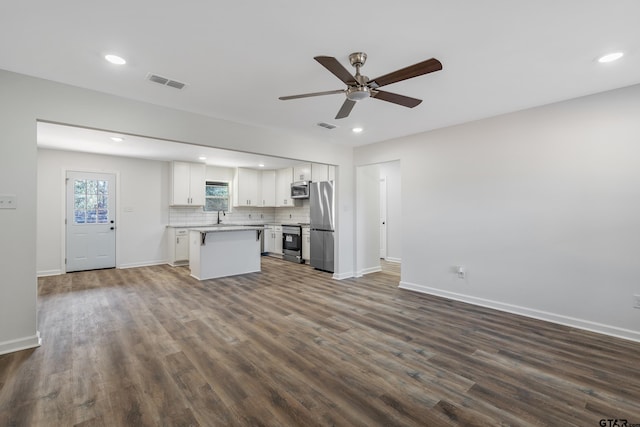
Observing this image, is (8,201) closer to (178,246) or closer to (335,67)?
(335,67)

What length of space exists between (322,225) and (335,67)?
4.28 meters

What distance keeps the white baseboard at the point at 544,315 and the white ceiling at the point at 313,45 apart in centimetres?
249

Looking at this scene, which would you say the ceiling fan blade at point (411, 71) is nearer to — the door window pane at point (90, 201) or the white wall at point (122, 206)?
the white wall at point (122, 206)

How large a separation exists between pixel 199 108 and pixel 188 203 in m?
4.21

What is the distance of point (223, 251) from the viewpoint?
18.3 feet

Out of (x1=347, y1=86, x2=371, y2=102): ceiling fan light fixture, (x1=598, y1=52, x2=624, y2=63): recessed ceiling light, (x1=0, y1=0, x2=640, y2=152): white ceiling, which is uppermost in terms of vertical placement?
(x1=0, y1=0, x2=640, y2=152): white ceiling

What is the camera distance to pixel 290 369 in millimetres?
2318

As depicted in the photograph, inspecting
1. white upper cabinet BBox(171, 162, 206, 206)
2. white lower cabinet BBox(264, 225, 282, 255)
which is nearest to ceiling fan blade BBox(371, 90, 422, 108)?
white lower cabinet BBox(264, 225, 282, 255)

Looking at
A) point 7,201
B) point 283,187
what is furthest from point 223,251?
point 7,201

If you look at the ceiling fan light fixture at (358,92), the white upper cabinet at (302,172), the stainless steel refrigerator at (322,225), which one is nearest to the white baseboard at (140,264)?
the stainless steel refrigerator at (322,225)

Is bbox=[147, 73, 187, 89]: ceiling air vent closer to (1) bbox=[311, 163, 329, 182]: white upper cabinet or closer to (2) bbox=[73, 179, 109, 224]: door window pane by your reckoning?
(1) bbox=[311, 163, 329, 182]: white upper cabinet

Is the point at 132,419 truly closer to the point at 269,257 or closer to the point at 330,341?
the point at 330,341

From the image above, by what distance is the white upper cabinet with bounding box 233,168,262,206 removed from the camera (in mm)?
8062

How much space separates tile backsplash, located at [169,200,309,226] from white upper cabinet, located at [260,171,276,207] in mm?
544
